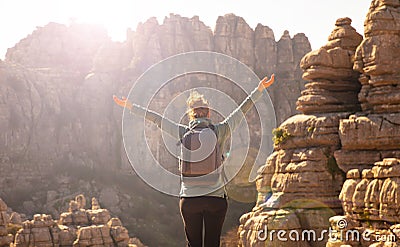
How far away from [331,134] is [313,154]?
3.79ft

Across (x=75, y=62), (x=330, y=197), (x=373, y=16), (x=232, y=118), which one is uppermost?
(x=75, y=62)

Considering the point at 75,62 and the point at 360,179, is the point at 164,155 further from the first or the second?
the point at 360,179

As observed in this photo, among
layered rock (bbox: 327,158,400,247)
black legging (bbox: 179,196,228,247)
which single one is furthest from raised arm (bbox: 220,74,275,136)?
layered rock (bbox: 327,158,400,247)

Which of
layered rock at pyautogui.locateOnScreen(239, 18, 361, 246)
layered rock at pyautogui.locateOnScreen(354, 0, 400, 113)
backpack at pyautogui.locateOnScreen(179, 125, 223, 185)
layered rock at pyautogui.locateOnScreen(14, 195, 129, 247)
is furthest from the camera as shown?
layered rock at pyautogui.locateOnScreen(14, 195, 129, 247)

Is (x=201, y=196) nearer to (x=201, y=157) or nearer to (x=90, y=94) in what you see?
(x=201, y=157)

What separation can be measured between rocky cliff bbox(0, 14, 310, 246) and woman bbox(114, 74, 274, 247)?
173ft

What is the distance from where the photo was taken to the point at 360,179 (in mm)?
19734

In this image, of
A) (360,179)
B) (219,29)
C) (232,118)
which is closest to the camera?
(232,118)

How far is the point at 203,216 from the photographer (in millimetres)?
6637

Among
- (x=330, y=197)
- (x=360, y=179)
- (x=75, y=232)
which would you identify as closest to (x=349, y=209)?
(x=360, y=179)

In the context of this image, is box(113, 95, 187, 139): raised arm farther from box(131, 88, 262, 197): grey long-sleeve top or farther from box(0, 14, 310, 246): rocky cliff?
box(0, 14, 310, 246): rocky cliff

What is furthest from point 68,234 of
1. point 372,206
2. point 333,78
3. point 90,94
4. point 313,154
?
point 90,94

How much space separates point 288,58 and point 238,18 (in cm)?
828

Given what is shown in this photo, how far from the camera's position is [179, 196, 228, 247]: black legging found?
21.4 ft
